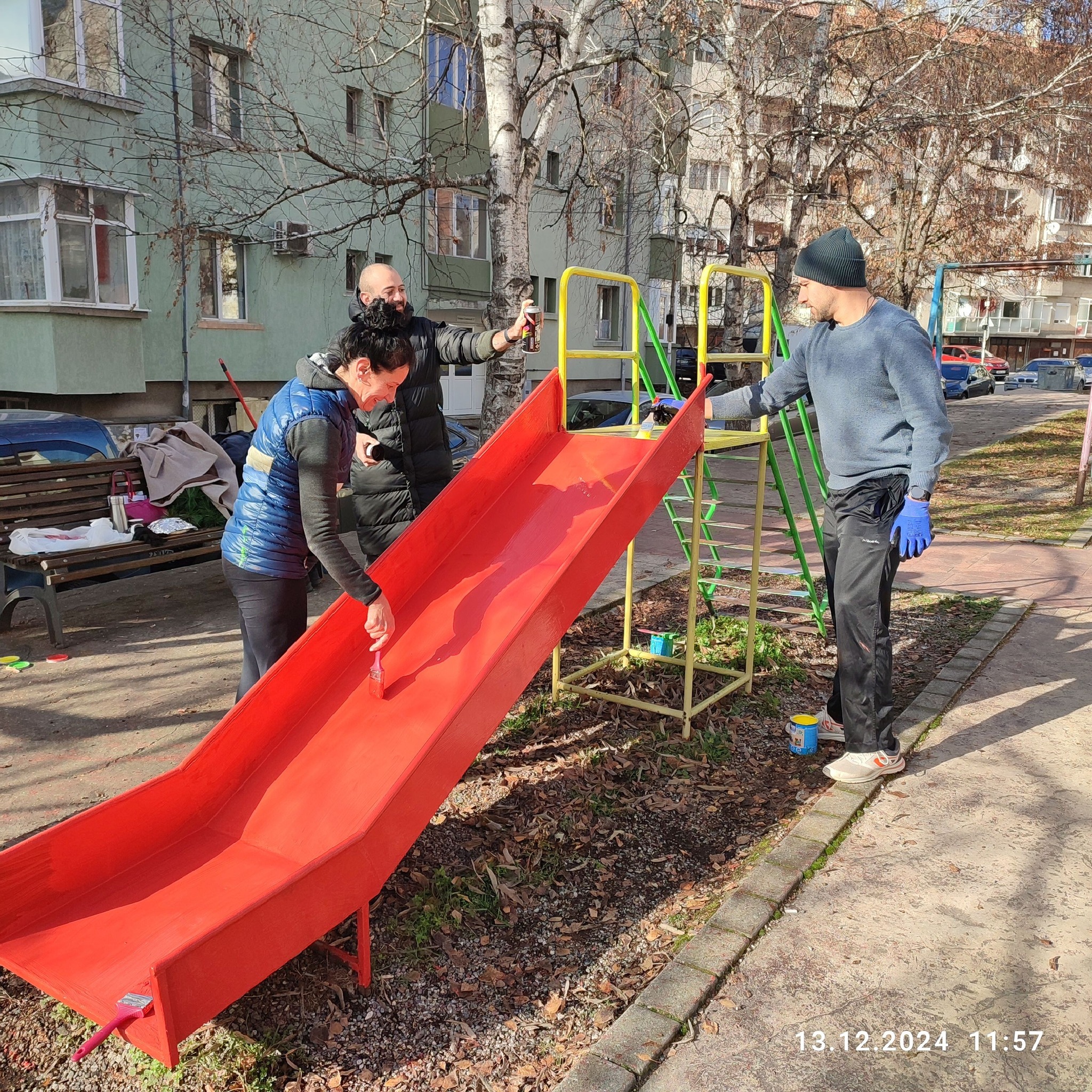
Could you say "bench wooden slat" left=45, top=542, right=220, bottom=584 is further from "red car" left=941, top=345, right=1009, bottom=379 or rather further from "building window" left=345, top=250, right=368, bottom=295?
"red car" left=941, top=345, right=1009, bottom=379

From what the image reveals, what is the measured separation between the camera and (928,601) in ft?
23.2

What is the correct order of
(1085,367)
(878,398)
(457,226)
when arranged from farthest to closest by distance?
(1085,367)
(457,226)
(878,398)

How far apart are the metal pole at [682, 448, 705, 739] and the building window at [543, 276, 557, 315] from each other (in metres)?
24.1

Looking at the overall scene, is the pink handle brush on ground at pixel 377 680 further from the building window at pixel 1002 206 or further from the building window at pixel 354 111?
the building window at pixel 1002 206

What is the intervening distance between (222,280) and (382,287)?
52.6 ft

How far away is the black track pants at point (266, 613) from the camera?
3.53 metres

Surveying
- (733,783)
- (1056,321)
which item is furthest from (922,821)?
(1056,321)

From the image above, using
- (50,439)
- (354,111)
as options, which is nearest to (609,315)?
(354,111)

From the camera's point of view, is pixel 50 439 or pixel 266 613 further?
pixel 50 439

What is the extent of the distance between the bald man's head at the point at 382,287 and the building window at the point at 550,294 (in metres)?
24.3

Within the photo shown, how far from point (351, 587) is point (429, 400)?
142 cm

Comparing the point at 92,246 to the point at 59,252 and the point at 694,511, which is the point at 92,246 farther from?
the point at 694,511

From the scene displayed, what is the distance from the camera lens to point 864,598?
4.03 m

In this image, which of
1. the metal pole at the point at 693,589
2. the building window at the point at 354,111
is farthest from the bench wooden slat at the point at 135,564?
the building window at the point at 354,111
